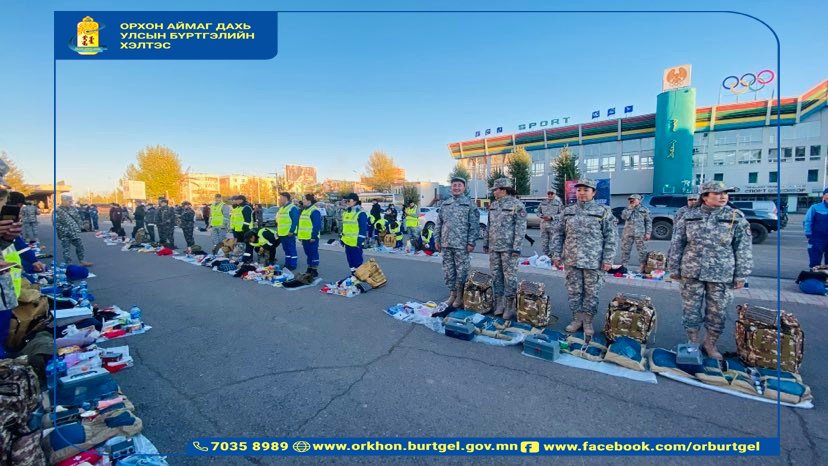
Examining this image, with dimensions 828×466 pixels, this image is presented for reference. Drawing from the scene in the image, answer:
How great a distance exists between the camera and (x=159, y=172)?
4550 centimetres

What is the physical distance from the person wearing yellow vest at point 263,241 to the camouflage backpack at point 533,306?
675 cm

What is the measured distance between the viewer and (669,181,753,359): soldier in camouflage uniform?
366 cm

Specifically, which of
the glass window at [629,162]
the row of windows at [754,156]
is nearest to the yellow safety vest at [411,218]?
the glass window at [629,162]

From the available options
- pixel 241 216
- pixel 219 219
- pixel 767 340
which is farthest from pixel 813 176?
pixel 219 219

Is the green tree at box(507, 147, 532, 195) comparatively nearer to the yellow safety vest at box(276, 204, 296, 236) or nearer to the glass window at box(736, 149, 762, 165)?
the glass window at box(736, 149, 762, 165)

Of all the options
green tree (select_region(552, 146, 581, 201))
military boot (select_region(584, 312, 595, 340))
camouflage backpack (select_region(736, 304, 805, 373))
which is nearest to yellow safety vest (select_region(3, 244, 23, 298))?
military boot (select_region(584, 312, 595, 340))

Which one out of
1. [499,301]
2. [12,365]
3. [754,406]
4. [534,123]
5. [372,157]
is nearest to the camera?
[12,365]

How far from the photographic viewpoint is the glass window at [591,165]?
3713 centimetres

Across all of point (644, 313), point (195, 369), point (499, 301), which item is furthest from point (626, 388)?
point (195, 369)

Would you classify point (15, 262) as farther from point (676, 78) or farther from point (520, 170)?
point (676, 78)

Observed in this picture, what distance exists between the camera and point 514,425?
8.82 ft

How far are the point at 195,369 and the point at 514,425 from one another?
3.17 m

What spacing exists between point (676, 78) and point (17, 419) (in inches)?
1515

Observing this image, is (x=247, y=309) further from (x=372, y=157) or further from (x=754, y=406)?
(x=372, y=157)
